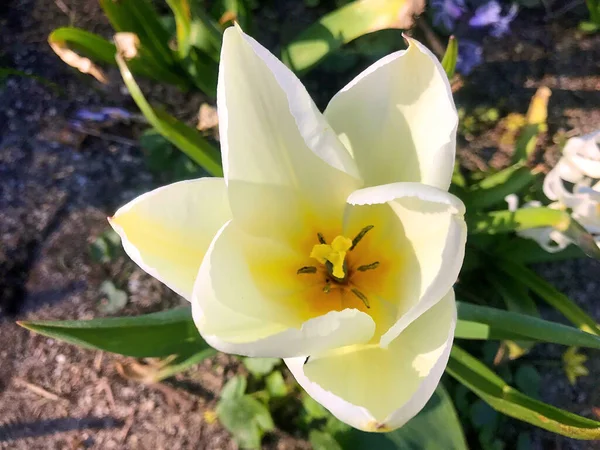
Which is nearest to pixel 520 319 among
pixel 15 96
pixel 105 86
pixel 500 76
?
pixel 500 76

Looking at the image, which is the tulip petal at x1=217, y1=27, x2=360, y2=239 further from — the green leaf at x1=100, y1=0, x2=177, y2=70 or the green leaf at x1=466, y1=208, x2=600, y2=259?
the green leaf at x1=100, y1=0, x2=177, y2=70

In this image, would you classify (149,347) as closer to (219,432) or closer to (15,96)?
(219,432)

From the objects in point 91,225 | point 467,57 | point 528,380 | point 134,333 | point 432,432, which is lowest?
point 528,380

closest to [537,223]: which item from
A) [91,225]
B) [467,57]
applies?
[467,57]

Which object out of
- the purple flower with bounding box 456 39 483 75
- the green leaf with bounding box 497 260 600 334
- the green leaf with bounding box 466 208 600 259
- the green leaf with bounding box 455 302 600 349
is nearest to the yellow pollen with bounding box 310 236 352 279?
the green leaf with bounding box 455 302 600 349

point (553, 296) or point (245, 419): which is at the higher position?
point (553, 296)

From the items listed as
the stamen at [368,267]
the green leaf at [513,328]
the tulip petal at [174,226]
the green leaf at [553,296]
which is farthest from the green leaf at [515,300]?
the tulip petal at [174,226]

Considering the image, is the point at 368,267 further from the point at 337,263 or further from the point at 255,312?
the point at 255,312
